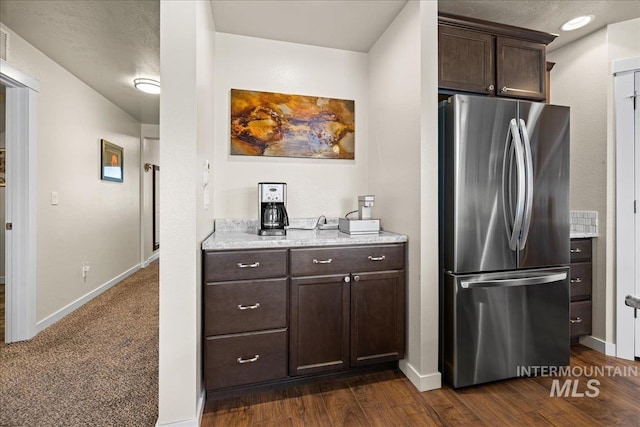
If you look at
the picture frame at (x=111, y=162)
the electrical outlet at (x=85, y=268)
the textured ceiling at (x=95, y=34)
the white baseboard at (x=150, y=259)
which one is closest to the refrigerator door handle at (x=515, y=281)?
the textured ceiling at (x=95, y=34)

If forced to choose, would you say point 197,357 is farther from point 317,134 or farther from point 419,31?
point 419,31

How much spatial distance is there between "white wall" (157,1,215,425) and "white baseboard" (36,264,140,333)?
86.7 inches

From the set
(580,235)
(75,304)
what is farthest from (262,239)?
(75,304)

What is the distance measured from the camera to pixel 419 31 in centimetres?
200

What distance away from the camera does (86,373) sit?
2188 mm

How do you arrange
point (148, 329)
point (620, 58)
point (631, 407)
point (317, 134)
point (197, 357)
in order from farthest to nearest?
point (148, 329) → point (317, 134) → point (620, 58) → point (631, 407) → point (197, 357)

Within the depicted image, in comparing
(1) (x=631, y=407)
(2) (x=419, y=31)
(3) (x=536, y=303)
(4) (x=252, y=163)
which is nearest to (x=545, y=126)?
(2) (x=419, y=31)

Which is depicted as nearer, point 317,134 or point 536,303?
point 536,303

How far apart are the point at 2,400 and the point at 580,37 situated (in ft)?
16.4

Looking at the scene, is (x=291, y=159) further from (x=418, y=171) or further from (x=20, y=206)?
(x=20, y=206)

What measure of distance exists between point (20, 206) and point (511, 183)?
12.7 ft

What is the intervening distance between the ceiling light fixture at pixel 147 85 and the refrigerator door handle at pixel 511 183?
3582 millimetres

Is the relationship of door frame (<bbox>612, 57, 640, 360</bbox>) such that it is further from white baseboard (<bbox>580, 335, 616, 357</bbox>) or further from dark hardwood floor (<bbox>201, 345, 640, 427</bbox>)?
dark hardwood floor (<bbox>201, 345, 640, 427</bbox>)

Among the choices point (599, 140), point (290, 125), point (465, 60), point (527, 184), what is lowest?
point (527, 184)
